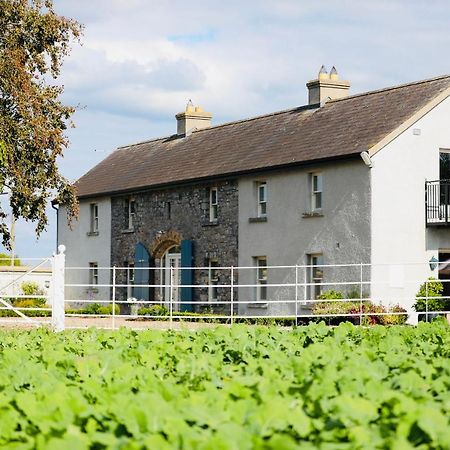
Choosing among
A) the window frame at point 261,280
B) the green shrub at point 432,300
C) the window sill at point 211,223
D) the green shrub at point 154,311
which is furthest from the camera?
the window sill at point 211,223

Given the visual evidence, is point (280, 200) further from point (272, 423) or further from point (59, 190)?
point (272, 423)

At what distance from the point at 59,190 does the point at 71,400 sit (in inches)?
1150

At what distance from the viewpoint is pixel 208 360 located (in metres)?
10.2

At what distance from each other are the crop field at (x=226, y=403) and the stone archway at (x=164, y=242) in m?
26.6

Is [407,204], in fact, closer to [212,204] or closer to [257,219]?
[257,219]

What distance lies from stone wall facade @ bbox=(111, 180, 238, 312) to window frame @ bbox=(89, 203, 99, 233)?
162cm

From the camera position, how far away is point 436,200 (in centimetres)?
3114

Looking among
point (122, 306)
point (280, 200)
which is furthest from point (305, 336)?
point (122, 306)

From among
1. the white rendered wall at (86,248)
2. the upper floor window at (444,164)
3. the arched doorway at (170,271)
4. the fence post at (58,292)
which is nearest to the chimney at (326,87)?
the upper floor window at (444,164)

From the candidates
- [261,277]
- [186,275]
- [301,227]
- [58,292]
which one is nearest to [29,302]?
[186,275]

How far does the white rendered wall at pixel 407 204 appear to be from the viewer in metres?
30.2

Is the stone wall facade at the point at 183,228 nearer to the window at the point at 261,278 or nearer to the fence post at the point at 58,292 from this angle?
the window at the point at 261,278

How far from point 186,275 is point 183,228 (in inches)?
75.3

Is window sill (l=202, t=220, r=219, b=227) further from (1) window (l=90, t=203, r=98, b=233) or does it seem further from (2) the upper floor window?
(2) the upper floor window
